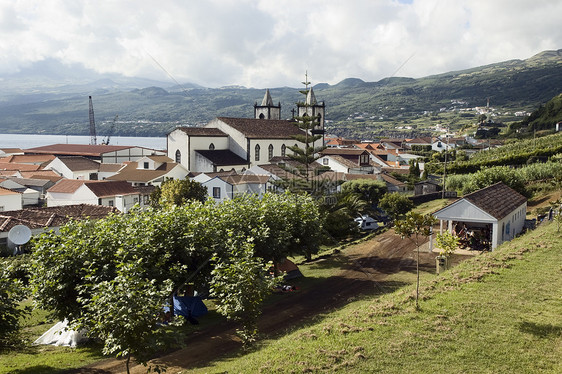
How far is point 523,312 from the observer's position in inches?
484

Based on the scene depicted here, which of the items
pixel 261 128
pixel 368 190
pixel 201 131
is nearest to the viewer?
pixel 368 190

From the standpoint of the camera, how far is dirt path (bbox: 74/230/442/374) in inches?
507

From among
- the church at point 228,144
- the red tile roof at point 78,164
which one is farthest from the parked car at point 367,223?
the red tile roof at point 78,164

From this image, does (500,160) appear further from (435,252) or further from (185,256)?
(185,256)

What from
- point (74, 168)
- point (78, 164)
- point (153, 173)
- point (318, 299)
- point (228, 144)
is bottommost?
point (318, 299)

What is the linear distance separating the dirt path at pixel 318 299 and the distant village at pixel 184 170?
33.8ft

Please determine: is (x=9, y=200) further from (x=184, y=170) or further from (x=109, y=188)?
(x=184, y=170)

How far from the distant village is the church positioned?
0.13 meters

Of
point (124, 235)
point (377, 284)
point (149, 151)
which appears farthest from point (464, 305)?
point (149, 151)

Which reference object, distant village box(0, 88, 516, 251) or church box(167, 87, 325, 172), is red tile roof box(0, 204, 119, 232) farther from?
church box(167, 87, 325, 172)

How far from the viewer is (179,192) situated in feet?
128

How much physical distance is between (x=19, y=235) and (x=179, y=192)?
43.8 feet

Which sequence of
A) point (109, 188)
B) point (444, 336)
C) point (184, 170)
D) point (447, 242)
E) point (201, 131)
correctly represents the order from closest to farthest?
1. point (444, 336)
2. point (447, 242)
3. point (109, 188)
4. point (184, 170)
5. point (201, 131)

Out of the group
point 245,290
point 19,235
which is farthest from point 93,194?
point 245,290
